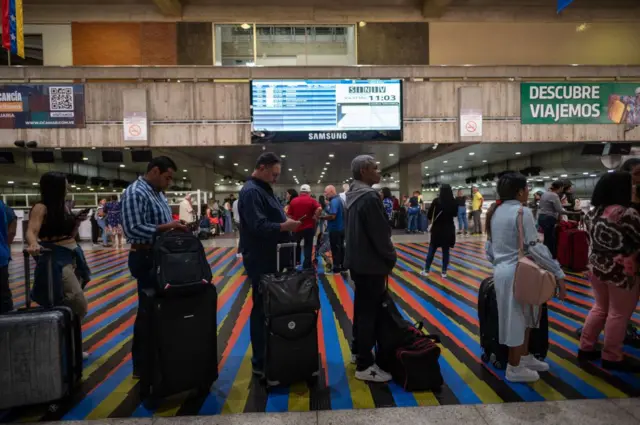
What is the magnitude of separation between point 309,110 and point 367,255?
10.3 meters

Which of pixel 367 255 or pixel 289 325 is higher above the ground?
pixel 367 255

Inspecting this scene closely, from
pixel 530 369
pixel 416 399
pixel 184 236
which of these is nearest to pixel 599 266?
pixel 530 369

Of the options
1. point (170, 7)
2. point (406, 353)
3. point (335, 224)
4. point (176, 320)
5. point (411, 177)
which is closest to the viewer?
point (176, 320)

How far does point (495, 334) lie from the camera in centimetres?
335

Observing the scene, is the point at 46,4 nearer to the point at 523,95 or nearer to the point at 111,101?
the point at 111,101

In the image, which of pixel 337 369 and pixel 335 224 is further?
pixel 335 224

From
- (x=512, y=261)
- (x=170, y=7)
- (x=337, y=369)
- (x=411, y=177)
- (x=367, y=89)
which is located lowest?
(x=337, y=369)

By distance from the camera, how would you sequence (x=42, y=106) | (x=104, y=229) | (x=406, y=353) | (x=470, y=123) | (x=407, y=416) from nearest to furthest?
1. (x=407, y=416)
2. (x=406, y=353)
3. (x=42, y=106)
4. (x=470, y=123)
5. (x=104, y=229)

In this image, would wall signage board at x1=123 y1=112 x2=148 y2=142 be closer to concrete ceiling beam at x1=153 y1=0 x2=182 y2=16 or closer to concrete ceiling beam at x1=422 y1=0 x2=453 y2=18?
concrete ceiling beam at x1=153 y1=0 x2=182 y2=16

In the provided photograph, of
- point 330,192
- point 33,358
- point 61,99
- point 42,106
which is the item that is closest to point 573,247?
point 330,192

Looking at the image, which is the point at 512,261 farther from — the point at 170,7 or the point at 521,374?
the point at 170,7

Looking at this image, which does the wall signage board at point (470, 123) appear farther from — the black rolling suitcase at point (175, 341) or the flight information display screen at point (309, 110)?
the black rolling suitcase at point (175, 341)

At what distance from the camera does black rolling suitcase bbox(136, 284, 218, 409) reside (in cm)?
268

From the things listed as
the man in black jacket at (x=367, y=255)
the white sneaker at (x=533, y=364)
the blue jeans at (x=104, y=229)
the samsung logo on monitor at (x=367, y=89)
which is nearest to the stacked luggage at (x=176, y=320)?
the man in black jacket at (x=367, y=255)
